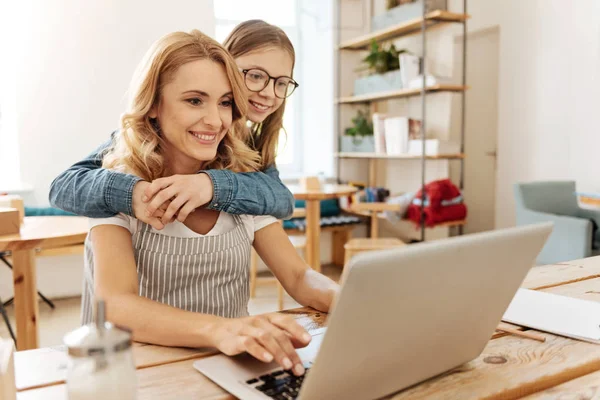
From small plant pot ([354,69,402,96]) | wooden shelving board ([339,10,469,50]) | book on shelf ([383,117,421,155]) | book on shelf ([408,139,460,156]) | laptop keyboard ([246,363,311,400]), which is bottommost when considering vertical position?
laptop keyboard ([246,363,311,400])

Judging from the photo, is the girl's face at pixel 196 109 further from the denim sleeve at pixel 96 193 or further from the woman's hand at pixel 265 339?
the woman's hand at pixel 265 339

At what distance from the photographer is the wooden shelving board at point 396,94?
393 centimetres

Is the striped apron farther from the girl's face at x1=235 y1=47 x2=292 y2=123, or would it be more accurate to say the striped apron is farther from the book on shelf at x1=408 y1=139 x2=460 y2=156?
the book on shelf at x1=408 y1=139 x2=460 y2=156

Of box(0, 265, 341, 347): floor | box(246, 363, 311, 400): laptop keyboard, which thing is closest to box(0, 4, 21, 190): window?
box(0, 265, 341, 347): floor

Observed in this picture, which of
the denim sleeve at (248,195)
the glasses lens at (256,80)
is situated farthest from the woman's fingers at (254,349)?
the glasses lens at (256,80)

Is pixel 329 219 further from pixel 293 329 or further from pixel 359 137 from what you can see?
pixel 293 329

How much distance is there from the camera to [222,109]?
1197mm

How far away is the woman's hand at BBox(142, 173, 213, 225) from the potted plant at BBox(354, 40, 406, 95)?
11.4 ft

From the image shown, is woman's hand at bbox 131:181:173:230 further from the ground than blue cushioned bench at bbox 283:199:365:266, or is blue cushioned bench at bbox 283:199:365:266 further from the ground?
woman's hand at bbox 131:181:173:230

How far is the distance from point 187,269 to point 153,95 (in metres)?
0.37

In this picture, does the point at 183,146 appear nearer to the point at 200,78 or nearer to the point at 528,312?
the point at 200,78

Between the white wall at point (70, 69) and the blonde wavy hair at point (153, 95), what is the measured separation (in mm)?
2738

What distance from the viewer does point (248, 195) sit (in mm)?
1147

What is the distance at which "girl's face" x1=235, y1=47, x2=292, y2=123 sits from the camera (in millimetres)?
1468
